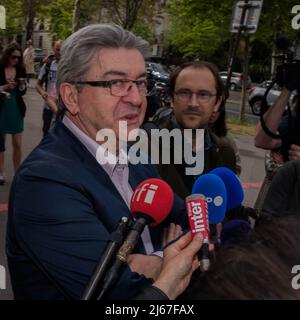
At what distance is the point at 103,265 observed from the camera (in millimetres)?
1205

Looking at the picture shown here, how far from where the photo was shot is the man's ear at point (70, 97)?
6.07 ft

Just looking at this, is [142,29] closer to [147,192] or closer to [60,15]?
[60,15]

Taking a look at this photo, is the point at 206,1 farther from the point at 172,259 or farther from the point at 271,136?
the point at 172,259

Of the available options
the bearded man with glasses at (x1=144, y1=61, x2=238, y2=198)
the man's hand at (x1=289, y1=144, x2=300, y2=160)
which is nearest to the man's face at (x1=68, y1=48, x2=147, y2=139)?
the bearded man with glasses at (x1=144, y1=61, x2=238, y2=198)

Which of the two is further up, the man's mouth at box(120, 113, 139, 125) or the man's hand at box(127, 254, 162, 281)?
the man's mouth at box(120, 113, 139, 125)

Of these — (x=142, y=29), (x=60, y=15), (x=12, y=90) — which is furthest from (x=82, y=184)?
(x=142, y=29)

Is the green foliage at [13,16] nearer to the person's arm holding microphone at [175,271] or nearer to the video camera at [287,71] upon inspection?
the video camera at [287,71]

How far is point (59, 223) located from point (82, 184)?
0.53ft

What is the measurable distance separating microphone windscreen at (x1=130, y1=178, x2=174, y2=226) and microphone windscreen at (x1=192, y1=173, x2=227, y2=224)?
35cm

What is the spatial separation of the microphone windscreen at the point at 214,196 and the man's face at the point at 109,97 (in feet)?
1.21

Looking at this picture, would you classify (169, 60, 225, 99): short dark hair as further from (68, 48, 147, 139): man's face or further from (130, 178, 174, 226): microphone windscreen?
(130, 178, 174, 226): microphone windscreen

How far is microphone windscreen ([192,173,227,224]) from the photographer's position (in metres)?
1.94
